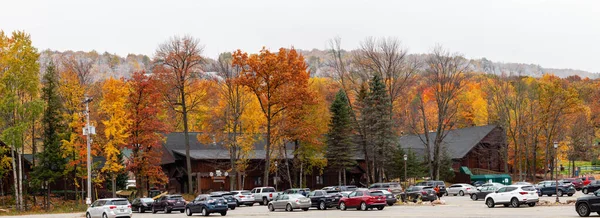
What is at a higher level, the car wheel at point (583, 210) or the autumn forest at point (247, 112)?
the autumn forest at point (247, 112)

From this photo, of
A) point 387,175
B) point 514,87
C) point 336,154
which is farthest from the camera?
point 514,87

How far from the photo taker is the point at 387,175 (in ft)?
263

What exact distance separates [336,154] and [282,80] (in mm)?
14531

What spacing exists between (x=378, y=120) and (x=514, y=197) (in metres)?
33.2

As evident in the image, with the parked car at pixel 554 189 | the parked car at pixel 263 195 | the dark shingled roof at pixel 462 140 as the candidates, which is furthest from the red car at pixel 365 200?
the dark shingled roof at pixel 462 140

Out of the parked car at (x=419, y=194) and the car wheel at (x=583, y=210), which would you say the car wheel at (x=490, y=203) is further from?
the car wheel at (x=583, y=210)

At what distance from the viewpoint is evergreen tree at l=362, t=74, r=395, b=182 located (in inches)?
2859

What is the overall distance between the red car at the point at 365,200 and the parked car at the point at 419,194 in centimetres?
955

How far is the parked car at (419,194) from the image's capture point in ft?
166

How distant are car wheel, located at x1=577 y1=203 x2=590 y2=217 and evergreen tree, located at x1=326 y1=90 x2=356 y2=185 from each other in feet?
145

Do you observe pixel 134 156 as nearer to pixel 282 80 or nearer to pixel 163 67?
pixel 163 67

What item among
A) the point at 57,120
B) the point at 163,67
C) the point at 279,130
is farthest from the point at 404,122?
the point at 57,120

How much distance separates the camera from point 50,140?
198 ft

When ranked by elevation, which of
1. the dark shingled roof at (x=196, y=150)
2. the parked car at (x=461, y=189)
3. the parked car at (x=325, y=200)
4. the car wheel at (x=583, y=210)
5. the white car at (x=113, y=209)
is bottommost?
the parked car at (x=461, y=189)
